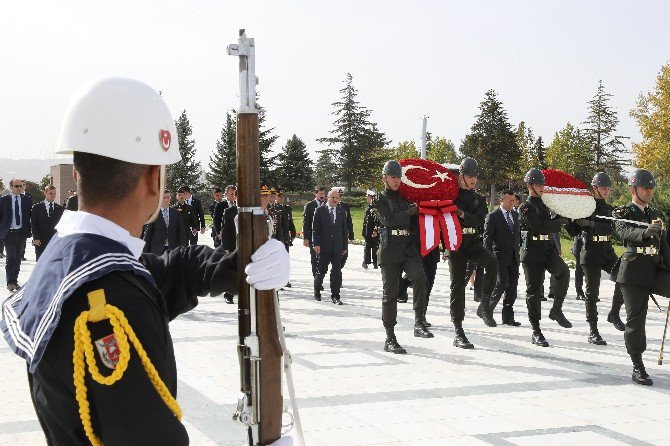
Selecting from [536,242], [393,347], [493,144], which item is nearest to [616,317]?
[536,242]

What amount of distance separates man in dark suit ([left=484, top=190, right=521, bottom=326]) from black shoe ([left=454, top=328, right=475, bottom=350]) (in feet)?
6.96

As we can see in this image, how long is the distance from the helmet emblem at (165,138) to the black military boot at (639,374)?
21.5 feet

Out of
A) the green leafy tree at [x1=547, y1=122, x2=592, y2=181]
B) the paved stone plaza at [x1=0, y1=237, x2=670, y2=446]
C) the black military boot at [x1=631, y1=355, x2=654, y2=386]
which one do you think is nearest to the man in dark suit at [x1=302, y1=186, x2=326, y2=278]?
the paved stone plaza at [x1=0, y1=237, x2=670, y2=446]

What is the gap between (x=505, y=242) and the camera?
11.5 metres

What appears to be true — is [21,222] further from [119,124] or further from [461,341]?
[119,124]

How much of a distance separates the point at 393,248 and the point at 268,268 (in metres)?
6.56

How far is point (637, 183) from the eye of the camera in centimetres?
793

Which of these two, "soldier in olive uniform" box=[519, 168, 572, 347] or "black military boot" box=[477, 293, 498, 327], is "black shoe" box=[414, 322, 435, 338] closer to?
"soldier in olive uniform" box=[519, 168, 572, 347]

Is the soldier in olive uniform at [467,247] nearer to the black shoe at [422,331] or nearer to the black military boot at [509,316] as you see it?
the black military boot at [509,316]

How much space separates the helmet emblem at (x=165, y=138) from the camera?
6.36 feet

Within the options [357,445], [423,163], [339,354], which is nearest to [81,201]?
[357,445]

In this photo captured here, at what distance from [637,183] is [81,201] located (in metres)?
7.20

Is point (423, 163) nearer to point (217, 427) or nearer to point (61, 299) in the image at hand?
point (217, 427)

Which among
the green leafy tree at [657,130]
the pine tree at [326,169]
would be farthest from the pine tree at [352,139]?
the green leafy tree at [657,130]
